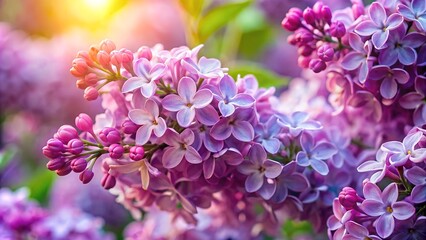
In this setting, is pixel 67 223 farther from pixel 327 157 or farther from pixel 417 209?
pixel 417 209

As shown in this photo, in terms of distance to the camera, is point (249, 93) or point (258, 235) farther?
point (258, 235)

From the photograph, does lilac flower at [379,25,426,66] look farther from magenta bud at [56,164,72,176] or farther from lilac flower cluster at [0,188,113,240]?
lilac flower cluster at [0,188,113,240]

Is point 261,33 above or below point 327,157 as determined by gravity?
below

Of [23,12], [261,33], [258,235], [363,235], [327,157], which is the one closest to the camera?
[363,235]

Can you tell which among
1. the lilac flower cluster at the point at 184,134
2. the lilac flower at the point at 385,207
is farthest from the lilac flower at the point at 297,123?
the lilac flower at the point at 385,207

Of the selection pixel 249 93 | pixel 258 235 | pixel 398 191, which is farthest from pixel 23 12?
pixel 398 191

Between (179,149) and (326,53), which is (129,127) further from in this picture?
(326,53)

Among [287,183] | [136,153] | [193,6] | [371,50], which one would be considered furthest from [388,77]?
[193,6]
